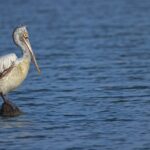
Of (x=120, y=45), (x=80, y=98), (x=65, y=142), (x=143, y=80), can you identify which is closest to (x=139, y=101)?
(x=80, y=98)

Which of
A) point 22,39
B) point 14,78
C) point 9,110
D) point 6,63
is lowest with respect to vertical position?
point 9,110

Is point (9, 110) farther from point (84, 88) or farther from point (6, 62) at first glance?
point (84, 88)

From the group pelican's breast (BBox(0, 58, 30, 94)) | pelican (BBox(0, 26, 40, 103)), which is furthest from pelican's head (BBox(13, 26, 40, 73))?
pelican's breast (BBox(0, 58, 30, 94))

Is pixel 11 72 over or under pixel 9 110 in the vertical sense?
over

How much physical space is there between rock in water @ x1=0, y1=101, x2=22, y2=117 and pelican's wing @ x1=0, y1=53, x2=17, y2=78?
1.74ft

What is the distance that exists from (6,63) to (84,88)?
2.57 meters

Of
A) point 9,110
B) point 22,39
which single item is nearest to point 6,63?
point 22,39

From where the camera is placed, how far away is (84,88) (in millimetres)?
15477

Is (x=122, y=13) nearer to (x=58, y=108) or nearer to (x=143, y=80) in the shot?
(x=143, y=80)

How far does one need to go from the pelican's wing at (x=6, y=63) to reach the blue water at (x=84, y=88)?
31.4 inches

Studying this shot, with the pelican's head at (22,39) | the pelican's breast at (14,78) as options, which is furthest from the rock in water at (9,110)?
the pelican's head at (22,39)

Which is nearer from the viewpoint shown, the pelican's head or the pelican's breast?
the pelican's breast

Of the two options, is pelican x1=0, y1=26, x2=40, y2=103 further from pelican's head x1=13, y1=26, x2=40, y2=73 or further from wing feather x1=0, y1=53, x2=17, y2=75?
pelican's head x1=13, y1=26, x2=40, y2=73

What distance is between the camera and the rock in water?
13084mm
